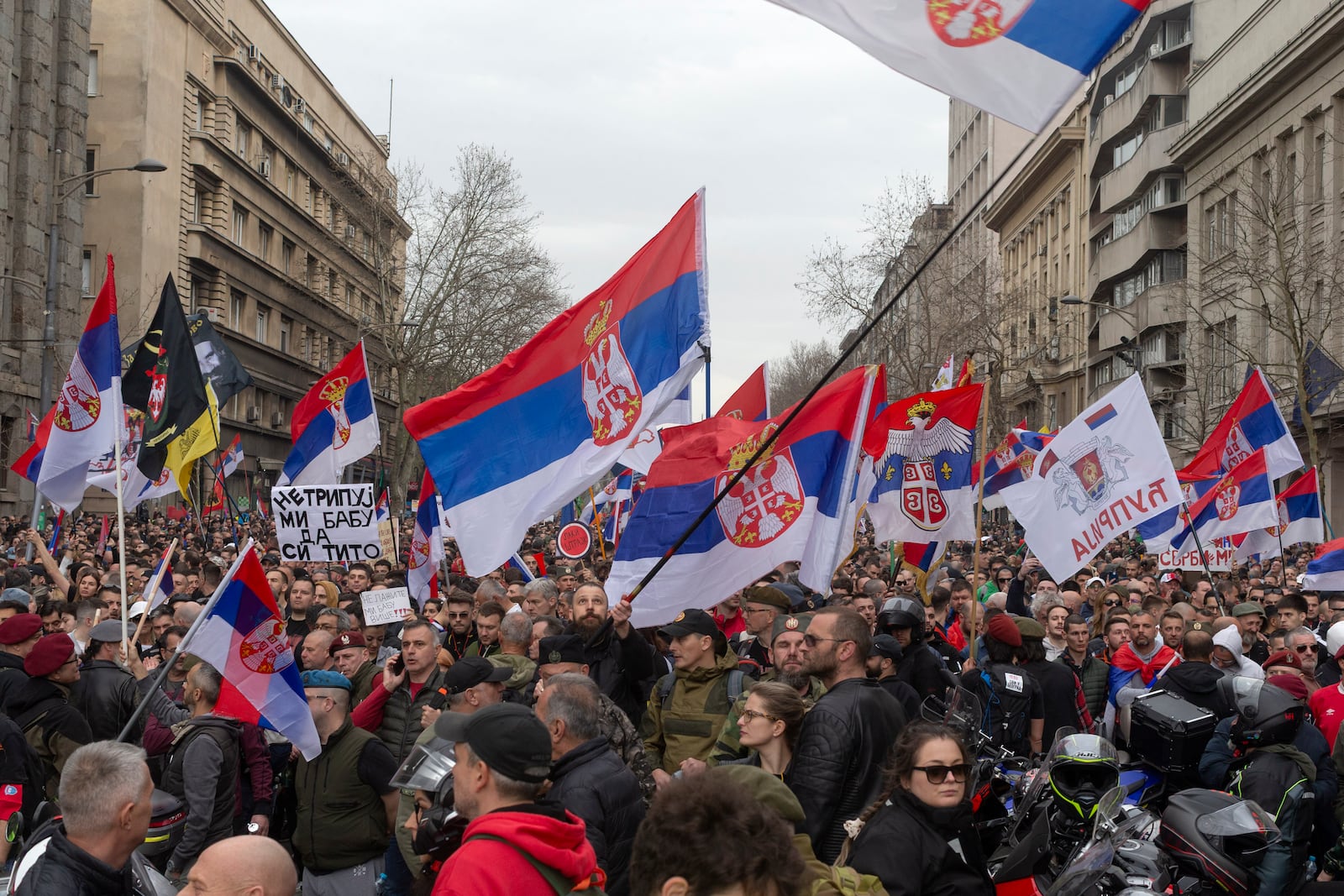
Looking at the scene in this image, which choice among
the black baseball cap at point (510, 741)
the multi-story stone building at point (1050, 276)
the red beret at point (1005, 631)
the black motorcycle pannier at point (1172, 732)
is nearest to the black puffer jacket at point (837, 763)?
the black baseball cap at point (510, 741)

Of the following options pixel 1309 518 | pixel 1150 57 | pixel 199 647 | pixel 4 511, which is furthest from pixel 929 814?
pixel 1150 57

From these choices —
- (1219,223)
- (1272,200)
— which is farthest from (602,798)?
(1219,223)

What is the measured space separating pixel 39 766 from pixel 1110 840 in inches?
174

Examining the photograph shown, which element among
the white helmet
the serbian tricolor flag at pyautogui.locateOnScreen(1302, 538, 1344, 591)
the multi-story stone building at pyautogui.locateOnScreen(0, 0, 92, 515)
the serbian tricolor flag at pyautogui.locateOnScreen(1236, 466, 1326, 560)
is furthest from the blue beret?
the multi-story stone building at pyautogui.locateOnScreen(0, 0, 92, 515)

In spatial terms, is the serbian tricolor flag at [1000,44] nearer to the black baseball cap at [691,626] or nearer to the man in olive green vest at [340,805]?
the black baseball cap at [691,626]

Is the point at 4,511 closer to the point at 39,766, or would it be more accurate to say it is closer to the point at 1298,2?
the point at 39,766

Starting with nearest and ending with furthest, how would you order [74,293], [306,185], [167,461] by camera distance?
[167,461], [74,293], [306,185]

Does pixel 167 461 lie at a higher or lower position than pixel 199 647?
higher

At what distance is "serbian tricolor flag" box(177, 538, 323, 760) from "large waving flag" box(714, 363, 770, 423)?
18.0 feet

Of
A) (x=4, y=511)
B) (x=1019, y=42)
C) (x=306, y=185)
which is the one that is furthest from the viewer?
(x=306, y=185)

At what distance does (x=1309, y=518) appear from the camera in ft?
52.9

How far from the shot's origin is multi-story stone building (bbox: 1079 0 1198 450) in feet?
166

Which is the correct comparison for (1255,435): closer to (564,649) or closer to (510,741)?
(564,649)

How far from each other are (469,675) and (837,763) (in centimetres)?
168
